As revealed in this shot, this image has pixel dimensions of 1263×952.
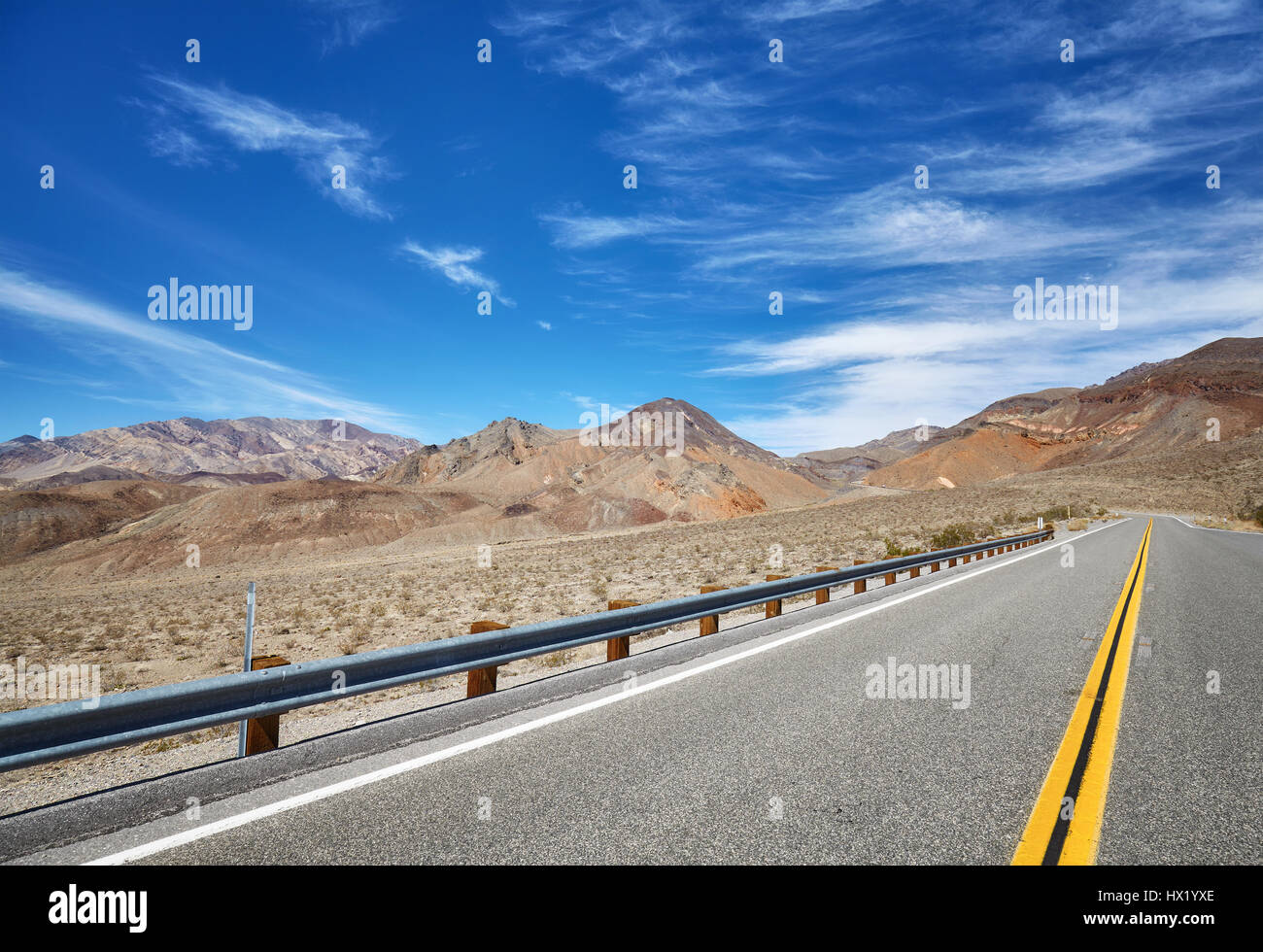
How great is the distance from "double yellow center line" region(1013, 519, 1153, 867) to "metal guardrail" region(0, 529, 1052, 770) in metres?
3.94

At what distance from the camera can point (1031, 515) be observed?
45.6m

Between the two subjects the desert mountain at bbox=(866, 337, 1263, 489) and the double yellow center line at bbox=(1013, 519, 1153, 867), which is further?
the desert mountain at bbox=(866, 337, 1263, 489)

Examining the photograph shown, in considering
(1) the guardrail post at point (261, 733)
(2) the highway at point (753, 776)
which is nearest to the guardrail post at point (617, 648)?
(2) the highway at point (753, 776)

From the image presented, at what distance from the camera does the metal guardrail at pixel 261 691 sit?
331cm

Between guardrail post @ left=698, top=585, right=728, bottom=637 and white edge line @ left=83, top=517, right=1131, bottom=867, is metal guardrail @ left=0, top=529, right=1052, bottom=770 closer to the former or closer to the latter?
white edge line @ left=83, top=517, right=1131, bottom=867

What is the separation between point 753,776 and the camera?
3.84m

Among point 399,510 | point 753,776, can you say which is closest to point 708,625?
point 753,776

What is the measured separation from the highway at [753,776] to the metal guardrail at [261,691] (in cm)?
32

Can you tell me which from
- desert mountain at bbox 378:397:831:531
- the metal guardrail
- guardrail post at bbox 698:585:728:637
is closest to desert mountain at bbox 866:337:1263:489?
desert mountain at bbox 378:397:831:531

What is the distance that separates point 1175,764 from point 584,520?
7331 centimetres

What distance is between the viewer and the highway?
3039 mm

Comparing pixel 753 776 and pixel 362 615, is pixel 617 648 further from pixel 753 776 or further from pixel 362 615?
pixel 362 615

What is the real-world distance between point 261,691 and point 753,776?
3.24 m
